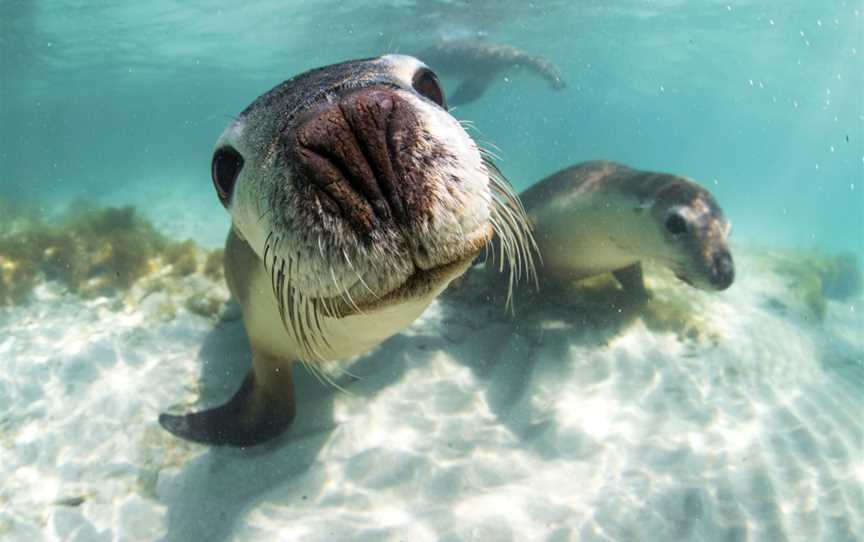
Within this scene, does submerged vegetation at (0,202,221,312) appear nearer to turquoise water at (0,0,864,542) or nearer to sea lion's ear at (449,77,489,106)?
turquoise water at (0,0,864,542)

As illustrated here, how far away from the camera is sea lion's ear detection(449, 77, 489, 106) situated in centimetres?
1437

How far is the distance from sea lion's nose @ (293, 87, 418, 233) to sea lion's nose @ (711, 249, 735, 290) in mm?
2972

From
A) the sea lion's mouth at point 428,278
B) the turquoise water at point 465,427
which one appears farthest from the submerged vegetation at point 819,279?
the sea lion's mouth at point 428,278

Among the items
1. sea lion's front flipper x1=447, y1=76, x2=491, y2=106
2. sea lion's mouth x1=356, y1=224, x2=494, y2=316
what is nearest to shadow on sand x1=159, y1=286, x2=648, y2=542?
sea lion's mouth x1=356, y1=224, x2=494, y2=316

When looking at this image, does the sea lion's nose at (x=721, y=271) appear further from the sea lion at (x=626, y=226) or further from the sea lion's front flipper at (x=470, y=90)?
the sea lion's front flipper at (x=470, y=90)

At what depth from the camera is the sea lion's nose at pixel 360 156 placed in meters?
1.26

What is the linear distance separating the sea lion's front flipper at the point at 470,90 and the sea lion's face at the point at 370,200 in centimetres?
1326

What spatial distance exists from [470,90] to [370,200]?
14293 mm

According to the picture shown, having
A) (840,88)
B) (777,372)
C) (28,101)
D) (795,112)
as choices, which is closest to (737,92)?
(840,88)

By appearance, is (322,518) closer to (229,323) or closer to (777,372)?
(229,323)

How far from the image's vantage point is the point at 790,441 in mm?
3246

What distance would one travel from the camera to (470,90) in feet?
48.0

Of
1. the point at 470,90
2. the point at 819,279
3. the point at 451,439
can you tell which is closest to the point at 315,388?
the point at 451,439

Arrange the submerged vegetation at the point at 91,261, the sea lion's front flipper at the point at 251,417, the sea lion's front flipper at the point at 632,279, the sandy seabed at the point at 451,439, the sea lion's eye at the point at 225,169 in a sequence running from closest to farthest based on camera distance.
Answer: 1. the sea lion's eye at the point at 225,169
2. the sandy seabed at the point at 451,439
3. the sea lion's front flipper at the point at 251,417
4. the sea lion's front flipper at the point at 632,279
5. the submerged vegetation at the point at 91,261
